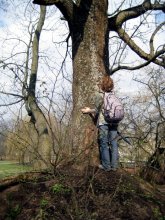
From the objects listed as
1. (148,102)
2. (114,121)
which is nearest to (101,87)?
(114,121)

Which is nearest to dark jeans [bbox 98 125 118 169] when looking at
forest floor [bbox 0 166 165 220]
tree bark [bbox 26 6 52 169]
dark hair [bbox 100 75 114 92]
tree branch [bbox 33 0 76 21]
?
forest floor [bbox 0 166 165 220]

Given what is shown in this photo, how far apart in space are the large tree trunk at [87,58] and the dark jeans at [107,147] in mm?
306

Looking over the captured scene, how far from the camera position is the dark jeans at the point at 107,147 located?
6152 mm

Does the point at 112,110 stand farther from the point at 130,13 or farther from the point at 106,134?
the point at 130,13

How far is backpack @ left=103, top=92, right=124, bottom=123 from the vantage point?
20.1 ft

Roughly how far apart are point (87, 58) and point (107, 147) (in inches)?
66.2

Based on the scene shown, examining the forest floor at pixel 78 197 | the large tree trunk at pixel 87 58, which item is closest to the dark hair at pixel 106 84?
the large tree trunk at pixel 87 58

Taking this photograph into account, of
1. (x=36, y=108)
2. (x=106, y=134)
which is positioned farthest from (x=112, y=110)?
(x=36, y=108)

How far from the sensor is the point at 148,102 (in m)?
25.2

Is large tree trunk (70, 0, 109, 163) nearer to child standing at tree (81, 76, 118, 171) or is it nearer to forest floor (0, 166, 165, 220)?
child standing at tree (81, 76, 118, 171)

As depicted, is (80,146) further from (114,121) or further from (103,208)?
(103,208)

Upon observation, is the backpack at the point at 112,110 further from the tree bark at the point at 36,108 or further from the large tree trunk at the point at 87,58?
the tree bark at the point at 36,108

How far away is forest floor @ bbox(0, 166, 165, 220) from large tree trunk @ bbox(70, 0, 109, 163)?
2.77 ft

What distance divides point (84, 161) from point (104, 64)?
6.04 feet
